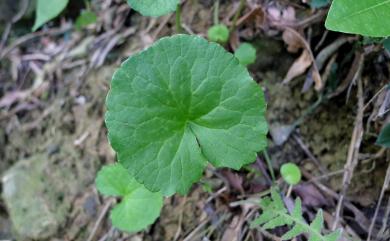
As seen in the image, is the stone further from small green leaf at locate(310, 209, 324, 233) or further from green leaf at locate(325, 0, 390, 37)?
green leaf at locate(325, 0, 390, 37)

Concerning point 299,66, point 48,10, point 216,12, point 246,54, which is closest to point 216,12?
point 216,12

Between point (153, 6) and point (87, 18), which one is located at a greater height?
point (153, 6)

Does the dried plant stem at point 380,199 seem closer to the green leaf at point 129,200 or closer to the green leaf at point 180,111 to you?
the green leaf at point 180,111

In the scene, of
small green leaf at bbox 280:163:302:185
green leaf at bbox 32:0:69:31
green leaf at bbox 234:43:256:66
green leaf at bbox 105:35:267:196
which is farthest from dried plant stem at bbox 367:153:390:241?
green leaf at bbox 32:0:69:31

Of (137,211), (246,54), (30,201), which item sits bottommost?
(30,201)

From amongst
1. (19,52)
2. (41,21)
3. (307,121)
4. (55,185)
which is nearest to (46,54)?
(19,52)

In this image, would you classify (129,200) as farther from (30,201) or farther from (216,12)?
(216,12)

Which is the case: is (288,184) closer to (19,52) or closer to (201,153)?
(201,153)
